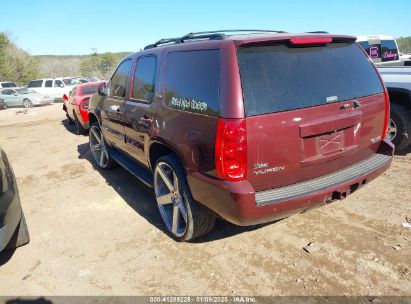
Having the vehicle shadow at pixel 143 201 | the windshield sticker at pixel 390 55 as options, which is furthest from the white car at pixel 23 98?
the windshield sticker at pixel 390 55

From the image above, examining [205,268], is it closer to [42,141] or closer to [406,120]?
[406,120]

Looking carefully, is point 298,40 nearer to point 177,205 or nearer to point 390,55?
point 177,205

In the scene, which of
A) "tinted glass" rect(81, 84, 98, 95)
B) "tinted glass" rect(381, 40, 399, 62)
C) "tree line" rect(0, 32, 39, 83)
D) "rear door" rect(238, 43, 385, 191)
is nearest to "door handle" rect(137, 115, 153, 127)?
"rear door" rect(238, 43, 385, 191)

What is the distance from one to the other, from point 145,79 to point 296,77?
190cm

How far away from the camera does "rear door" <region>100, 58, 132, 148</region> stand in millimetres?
4555

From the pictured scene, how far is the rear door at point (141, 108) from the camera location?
A: 372cm

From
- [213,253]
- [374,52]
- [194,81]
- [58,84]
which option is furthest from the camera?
[58,84]

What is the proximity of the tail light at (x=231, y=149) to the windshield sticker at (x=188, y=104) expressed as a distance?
29cm

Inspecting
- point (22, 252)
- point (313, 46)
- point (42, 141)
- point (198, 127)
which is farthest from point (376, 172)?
point (42, 141)

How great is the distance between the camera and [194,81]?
2.99m

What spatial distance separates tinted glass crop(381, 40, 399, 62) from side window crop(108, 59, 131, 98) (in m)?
8.36

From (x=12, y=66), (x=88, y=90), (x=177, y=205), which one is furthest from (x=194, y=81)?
(x=12, y=66)

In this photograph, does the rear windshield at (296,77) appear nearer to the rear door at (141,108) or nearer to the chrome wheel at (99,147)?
the rear door at (141,108)

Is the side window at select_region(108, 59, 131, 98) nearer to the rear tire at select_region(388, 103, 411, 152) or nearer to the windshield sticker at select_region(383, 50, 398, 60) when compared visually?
the rear tire at select_region(388, 103, 411, 152)
